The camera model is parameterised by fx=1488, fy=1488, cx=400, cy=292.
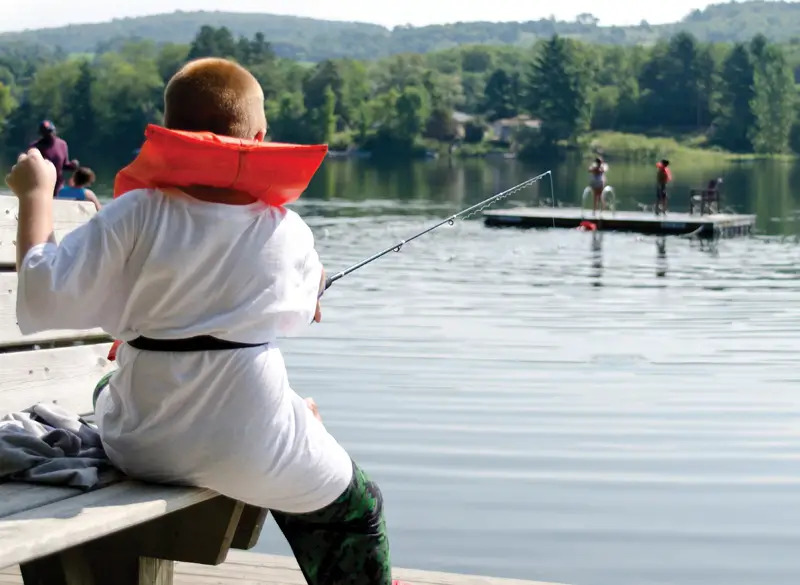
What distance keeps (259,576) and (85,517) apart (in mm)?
1696

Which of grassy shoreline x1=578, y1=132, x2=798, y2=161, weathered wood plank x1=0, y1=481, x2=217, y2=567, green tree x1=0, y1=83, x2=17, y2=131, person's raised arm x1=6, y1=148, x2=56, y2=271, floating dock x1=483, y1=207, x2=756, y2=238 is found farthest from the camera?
green tree x1=0, y1=83, x2=17, y2=131

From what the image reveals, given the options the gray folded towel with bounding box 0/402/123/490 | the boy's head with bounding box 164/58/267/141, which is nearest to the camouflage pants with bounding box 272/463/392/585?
the gray folded towel with bounding box 0/402/123/490

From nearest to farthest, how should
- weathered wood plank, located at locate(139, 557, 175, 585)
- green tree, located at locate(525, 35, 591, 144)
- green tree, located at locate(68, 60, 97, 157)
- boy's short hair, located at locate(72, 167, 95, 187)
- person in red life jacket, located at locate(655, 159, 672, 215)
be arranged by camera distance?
weathered wood plank, located at locate(139, 557, 175, 585)
boy's short hair, located at locate(72, 167, 95, 187)
person in red life jacket, located at locate(655, 159, 672, 215)
green tree, located at locate(68, 60, 97, 157)
green tree, located at locate(525, 35, 591, 144)

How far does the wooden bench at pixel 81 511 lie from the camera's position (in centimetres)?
278

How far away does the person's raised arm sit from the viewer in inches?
118

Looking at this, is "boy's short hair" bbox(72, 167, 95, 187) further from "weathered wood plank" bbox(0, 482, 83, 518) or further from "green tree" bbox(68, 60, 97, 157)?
"green tree" bbox(68, 60, 97, 157)

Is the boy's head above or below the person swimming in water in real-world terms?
above

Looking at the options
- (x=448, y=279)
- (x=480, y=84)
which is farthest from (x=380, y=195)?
(x=480, y=84)

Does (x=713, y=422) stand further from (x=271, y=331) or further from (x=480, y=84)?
(x=480, y=84)

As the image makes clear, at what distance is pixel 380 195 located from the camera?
54594 mm

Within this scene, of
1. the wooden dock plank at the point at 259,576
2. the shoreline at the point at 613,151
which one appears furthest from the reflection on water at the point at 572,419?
the shoreline at the point at 613,151

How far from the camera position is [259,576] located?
4.44 m

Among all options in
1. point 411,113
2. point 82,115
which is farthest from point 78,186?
point 411,113

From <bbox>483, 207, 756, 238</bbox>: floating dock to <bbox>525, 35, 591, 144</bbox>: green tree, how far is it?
110324 millimetres
